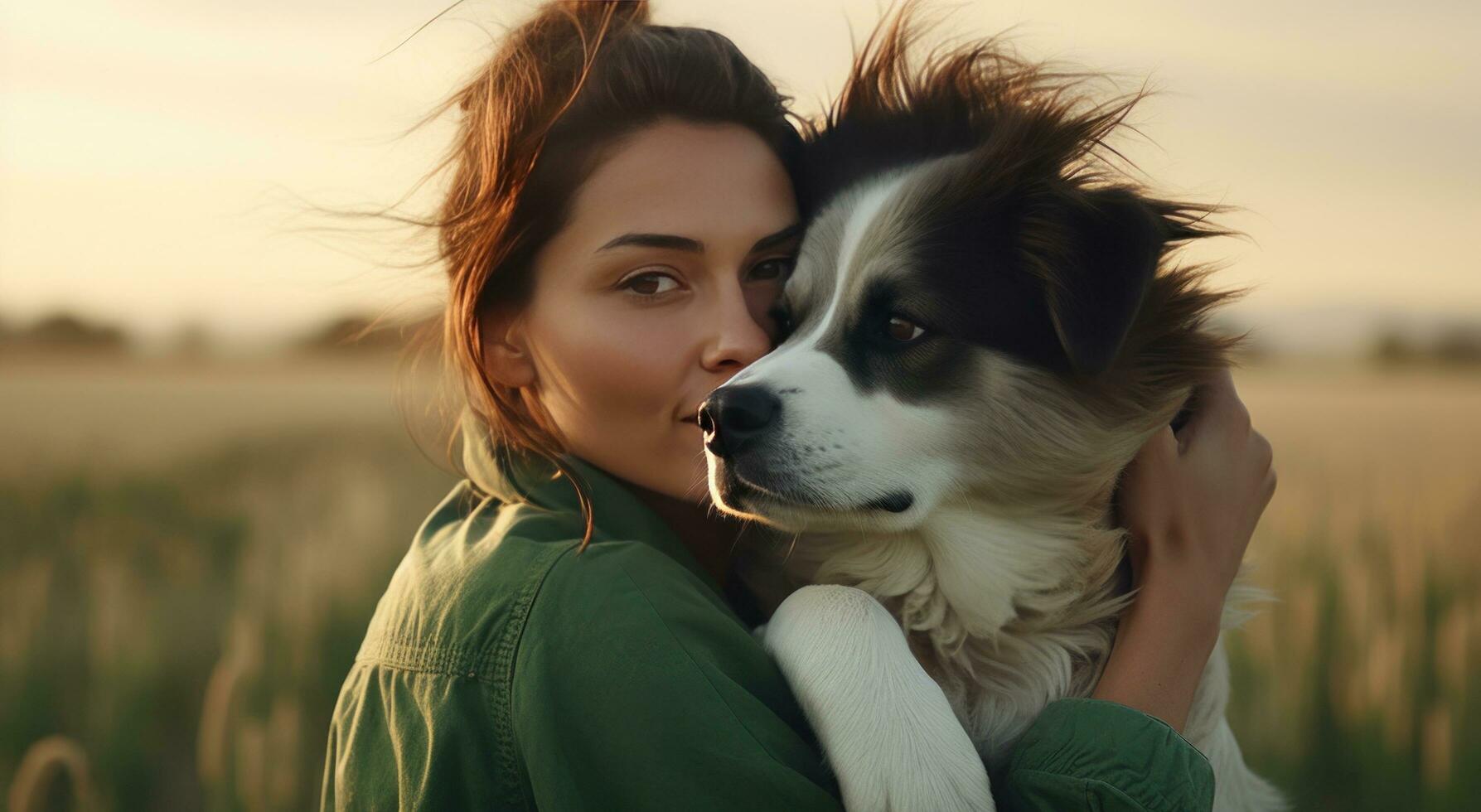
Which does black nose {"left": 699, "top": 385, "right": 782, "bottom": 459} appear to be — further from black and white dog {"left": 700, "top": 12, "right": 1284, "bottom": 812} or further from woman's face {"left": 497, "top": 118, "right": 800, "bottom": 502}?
woman's face {"left": 497, "top": 118, "right": 800, "bottom": 502}

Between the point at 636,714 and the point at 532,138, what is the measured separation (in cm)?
123

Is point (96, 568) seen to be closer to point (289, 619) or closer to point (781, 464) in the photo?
point (289, 619)

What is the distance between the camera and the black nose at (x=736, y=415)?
7.18ft

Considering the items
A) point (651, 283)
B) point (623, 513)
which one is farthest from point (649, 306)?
point (623, 513)

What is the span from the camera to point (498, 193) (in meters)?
2.42

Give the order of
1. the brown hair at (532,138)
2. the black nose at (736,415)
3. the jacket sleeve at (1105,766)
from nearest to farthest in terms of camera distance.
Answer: the jacket sleeve at (1105,766), the black nose at (736,415), the brown hair at (532,138)

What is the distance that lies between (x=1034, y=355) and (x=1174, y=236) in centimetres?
40

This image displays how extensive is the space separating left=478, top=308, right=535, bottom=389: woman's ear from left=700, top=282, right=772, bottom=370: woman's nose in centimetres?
41

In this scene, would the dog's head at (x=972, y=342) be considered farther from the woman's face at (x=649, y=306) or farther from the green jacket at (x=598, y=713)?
the green jacket at (x=598, y=713)

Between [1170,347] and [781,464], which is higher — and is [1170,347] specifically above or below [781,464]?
above

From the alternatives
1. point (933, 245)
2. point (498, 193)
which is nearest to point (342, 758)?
point (498, 193)

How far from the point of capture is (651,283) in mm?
2361

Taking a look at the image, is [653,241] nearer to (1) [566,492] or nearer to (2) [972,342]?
(1) [566,492]

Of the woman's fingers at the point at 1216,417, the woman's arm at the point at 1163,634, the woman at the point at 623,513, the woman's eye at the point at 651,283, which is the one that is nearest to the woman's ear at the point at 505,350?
the woman at the point at 623,513
